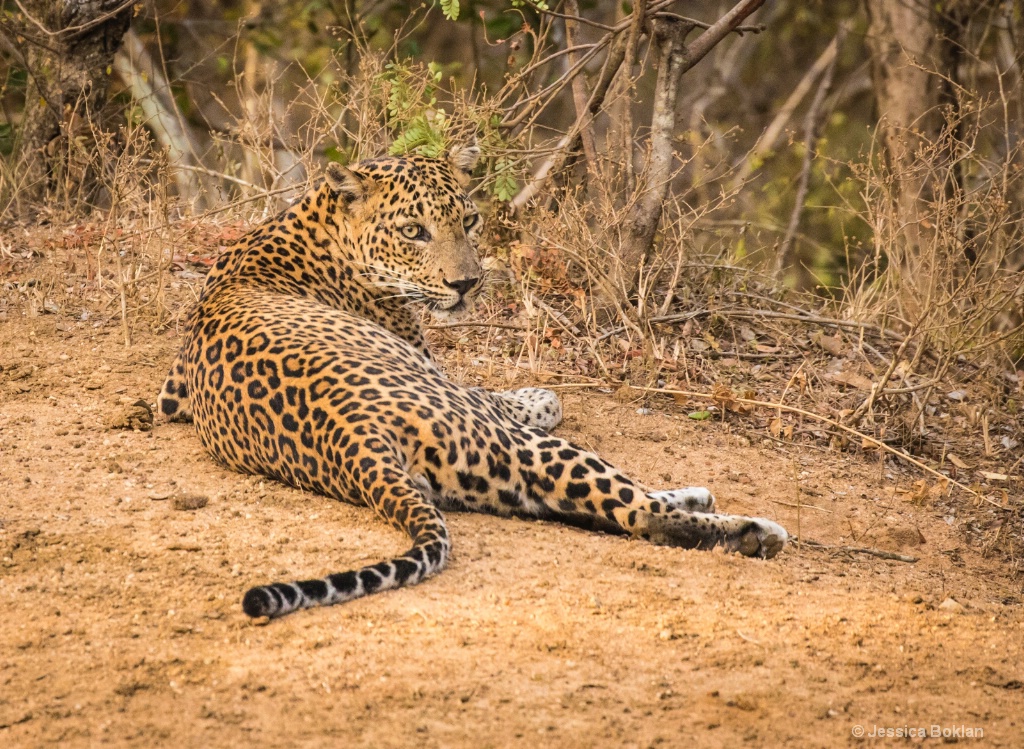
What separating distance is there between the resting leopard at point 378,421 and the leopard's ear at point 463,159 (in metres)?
0.49

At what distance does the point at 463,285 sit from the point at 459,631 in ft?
9.06

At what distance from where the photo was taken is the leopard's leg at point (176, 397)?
666 centimetres

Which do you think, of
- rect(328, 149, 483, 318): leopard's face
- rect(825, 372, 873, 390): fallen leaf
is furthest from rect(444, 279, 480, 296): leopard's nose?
rect(825, 372, 873, 390): fallen leaf

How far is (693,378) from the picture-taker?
323 inches

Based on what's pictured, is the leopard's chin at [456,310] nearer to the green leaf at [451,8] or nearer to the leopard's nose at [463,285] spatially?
the leopard's nose at [463,285]

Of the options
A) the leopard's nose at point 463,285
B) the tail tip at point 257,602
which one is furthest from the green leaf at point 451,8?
the tail tip at point 257,602

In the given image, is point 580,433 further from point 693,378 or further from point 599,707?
point 599,707

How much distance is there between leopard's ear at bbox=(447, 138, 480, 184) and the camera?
719 cm

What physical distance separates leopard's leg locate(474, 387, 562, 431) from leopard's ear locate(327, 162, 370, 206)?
127 cm

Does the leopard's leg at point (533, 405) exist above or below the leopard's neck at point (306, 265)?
below

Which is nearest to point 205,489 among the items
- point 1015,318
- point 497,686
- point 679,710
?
point 497,686

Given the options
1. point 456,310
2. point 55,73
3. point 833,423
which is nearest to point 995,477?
point 833,423

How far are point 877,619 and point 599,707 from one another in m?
1.37

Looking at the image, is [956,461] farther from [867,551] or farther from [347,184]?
[347,184]
